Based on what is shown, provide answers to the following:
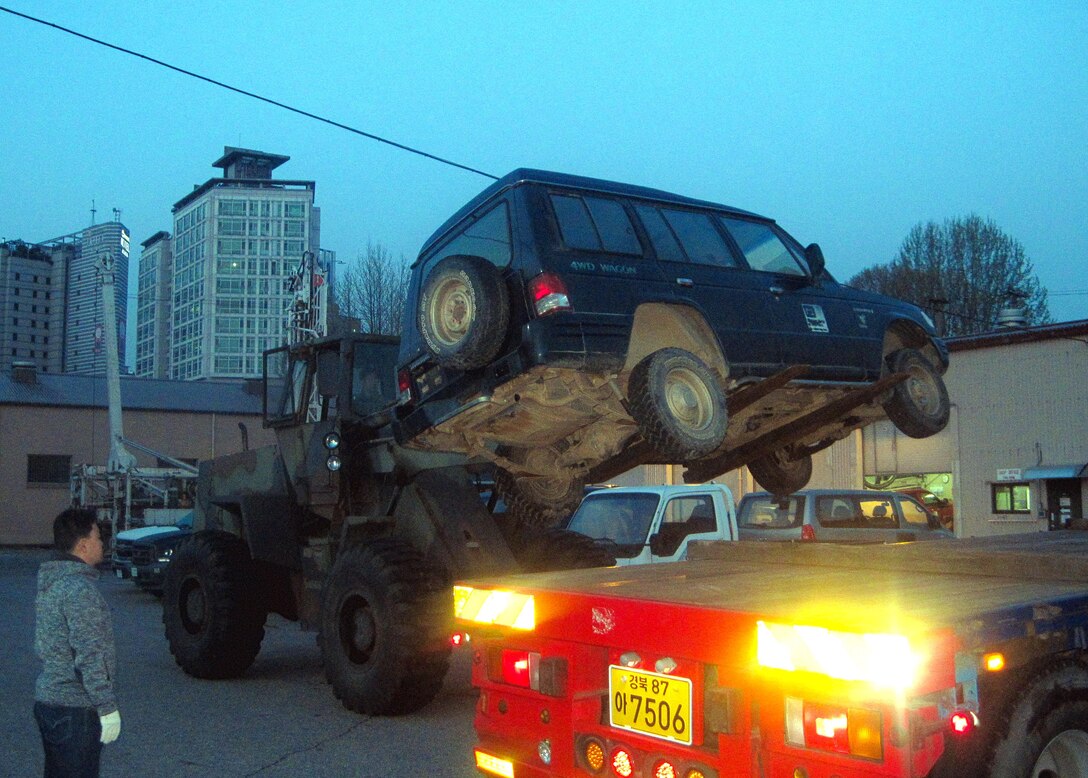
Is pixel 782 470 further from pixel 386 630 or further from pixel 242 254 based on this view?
pixel 242 254

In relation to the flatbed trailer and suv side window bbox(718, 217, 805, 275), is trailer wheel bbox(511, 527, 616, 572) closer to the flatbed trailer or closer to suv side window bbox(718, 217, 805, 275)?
suv side window bbox(718, 217, 805, 275)

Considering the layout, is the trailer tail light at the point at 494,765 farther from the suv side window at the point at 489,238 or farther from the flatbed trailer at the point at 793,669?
the suv side window at the point at 489,238

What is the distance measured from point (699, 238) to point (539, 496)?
2120 millimetres

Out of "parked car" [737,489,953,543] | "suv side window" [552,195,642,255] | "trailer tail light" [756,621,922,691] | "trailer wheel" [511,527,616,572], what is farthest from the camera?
"parked car" [737,489,953,543]

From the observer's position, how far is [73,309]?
463ft

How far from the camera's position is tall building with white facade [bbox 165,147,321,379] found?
123625 mm

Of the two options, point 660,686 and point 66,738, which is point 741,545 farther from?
point 66,738

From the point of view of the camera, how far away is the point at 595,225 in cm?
584

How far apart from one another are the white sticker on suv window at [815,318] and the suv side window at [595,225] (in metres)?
1.27

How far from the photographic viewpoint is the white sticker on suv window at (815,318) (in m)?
6.45

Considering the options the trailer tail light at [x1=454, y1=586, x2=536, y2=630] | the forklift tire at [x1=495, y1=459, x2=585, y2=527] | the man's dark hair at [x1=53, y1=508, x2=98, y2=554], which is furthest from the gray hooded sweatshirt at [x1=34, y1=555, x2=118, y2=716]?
the forklift tire at [x1=495, y1=459, x2=585, y2=527]

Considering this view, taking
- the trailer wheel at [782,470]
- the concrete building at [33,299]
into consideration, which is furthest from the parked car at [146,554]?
the concrete building at [33,299]

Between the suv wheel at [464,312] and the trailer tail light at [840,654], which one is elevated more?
the suv wheel at [464,312]

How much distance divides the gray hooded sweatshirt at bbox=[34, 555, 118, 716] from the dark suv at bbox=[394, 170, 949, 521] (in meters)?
2.32
